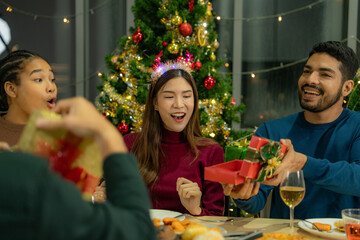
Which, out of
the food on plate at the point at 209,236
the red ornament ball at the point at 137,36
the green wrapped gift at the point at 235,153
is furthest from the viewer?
the red ornament ball at the point at 137,36

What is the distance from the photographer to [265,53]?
15.8ft

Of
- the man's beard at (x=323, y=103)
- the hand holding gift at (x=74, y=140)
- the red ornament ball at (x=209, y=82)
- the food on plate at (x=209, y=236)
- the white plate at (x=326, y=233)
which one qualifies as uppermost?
the red ornament ball at (x=209, y=82)

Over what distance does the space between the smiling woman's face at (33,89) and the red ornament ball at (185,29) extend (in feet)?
5.85

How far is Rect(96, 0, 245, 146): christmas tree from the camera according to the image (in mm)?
3611

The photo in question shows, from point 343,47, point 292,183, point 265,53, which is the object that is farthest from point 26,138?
point 265,53

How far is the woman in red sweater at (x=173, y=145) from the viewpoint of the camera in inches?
86.0

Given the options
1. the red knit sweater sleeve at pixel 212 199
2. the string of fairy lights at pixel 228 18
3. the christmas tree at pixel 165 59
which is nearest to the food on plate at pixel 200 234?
the red knit sweater sleeve at pixel 212 199

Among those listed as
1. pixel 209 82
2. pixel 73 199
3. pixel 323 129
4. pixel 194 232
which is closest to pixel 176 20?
pixel 209 82

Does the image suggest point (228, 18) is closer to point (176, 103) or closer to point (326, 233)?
point (176, 103)

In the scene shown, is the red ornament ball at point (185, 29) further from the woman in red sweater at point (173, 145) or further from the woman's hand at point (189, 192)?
the woman's hand at point (189, 192)

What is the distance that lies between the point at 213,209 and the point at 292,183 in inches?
28.2

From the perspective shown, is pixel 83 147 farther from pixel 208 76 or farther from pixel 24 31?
pixel 24 31

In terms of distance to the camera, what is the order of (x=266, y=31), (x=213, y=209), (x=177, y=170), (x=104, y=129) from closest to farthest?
(x=104, y=129)
(x=213, y=209)
(x=177, y=170)
(x=266, y=31)

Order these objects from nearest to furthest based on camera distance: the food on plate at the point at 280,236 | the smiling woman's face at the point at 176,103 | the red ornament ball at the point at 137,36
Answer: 1. the food on plate at the point at 280,236
2. the smiling woman's face at the point at 176,103
3. the red ornament ball at the point at 137,36
